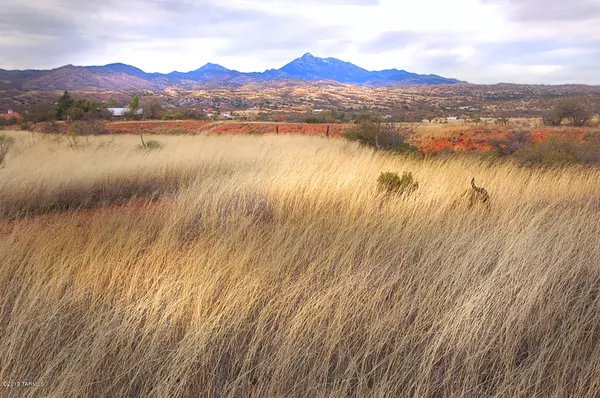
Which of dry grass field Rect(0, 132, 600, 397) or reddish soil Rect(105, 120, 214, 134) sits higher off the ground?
dry grass field Rect(0, 132, 600, 397)

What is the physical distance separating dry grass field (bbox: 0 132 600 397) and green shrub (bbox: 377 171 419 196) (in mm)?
795

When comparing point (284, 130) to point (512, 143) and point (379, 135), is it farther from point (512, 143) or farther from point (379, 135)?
point (512, 143)

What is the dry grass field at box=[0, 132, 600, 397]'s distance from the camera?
5.97ft

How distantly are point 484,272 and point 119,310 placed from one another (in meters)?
2.61

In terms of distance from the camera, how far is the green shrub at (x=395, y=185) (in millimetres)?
5152

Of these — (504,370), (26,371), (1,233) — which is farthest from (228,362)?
(1,233)

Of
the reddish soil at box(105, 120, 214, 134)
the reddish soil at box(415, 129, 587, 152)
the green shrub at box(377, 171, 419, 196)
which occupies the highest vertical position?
the green shrub at box(377, 171, 419, 196)

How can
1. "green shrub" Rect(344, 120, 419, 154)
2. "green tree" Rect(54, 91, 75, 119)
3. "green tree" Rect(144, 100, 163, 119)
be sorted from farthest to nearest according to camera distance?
"green tree" Rect(144, 100, 163, 119), "green tree" Rect(54, 91, 75, 119), "green shrub" Rect(344, 120, 419, 154)

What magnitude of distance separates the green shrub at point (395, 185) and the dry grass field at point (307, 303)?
795mm

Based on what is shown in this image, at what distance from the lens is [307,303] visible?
89.1 inches

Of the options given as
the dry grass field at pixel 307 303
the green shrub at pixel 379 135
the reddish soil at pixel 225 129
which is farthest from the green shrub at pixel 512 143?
the dry grass field at pixel 307 303

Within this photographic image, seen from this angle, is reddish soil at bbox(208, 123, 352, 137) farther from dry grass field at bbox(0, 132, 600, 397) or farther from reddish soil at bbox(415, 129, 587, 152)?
dry grass field at bbox(0, 132, 600, 397)

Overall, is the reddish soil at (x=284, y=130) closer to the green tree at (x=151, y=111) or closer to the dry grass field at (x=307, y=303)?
the green tree at (x=151, y=111)

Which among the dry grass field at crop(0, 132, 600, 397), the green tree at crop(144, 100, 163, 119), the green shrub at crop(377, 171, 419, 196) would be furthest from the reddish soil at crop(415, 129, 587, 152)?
the green tree at crop(144, 100, 163, 119)
